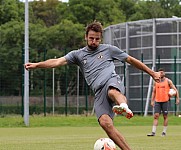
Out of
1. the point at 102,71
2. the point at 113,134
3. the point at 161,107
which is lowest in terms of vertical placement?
the point at 161,107

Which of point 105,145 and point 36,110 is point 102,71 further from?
point 36,110

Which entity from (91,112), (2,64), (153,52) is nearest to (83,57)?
(2,64)

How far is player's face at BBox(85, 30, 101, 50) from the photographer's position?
1039 centimetres

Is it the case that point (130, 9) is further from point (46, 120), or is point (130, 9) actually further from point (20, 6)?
point (46, 120)

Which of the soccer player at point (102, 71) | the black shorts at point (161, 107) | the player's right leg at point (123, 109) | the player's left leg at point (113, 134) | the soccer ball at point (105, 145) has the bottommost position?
the black shorts at point (161, 107)

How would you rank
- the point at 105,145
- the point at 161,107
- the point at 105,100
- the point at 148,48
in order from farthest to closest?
the point at 148,48 < the point at 161,107 < the point at 105,100 < the point at 105,145

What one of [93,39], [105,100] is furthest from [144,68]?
[93,39]

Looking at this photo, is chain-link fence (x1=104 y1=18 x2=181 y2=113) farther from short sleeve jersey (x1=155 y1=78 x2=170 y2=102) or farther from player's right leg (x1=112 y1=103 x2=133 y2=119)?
player's right leg (x1=112 y1=103 x2=133 y2=119)

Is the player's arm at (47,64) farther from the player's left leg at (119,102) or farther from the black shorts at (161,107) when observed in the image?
the black shorts at (161,107)

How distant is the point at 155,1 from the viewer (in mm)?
83062

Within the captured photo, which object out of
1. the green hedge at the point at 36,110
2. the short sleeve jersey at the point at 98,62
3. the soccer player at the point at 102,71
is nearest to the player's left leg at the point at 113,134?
the soccer player at the point at 102,71

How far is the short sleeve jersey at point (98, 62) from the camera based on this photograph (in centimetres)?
1042

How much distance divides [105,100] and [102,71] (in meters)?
0.52

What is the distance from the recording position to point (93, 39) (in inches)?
412
